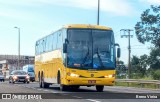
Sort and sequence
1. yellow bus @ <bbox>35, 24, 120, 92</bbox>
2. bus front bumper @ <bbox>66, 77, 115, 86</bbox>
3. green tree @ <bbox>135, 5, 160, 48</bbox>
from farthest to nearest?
green tree @ <bbox>135, 5, 160, 48</bbox> → yellow bus @ <bbox>35, 24, 120, 92</bbox> → bus front bumper @ <bbox>66, 77, 115, 86</bbox>

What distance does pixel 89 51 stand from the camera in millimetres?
24484

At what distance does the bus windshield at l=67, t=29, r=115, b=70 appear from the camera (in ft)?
79.6

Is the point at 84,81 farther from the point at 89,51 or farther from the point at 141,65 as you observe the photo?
the point at 141,65

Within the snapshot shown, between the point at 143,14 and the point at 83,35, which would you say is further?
the point at 143,14

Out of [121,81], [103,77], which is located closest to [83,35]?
[103,77]

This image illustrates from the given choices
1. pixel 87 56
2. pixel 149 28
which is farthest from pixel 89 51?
pixel 149 28

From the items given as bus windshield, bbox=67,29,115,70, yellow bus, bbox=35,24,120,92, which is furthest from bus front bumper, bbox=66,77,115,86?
bus windshield, bbox=67,29,115,70

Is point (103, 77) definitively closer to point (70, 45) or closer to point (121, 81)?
point (70, 45)

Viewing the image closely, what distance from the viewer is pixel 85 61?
2427 centimetres

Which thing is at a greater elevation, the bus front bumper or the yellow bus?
the yellow bus

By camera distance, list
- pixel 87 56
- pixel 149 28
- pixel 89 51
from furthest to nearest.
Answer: pixel 149 28 < pixel 89 51 < pixel 87 56

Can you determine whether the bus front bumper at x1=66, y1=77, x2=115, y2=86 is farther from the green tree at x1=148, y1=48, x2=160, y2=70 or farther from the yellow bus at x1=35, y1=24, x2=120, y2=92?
the green tree at x1=148, y1=48, x2=160, y2=70

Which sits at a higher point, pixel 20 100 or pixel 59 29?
pixel 59 29

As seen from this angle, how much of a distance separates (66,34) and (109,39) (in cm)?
227
